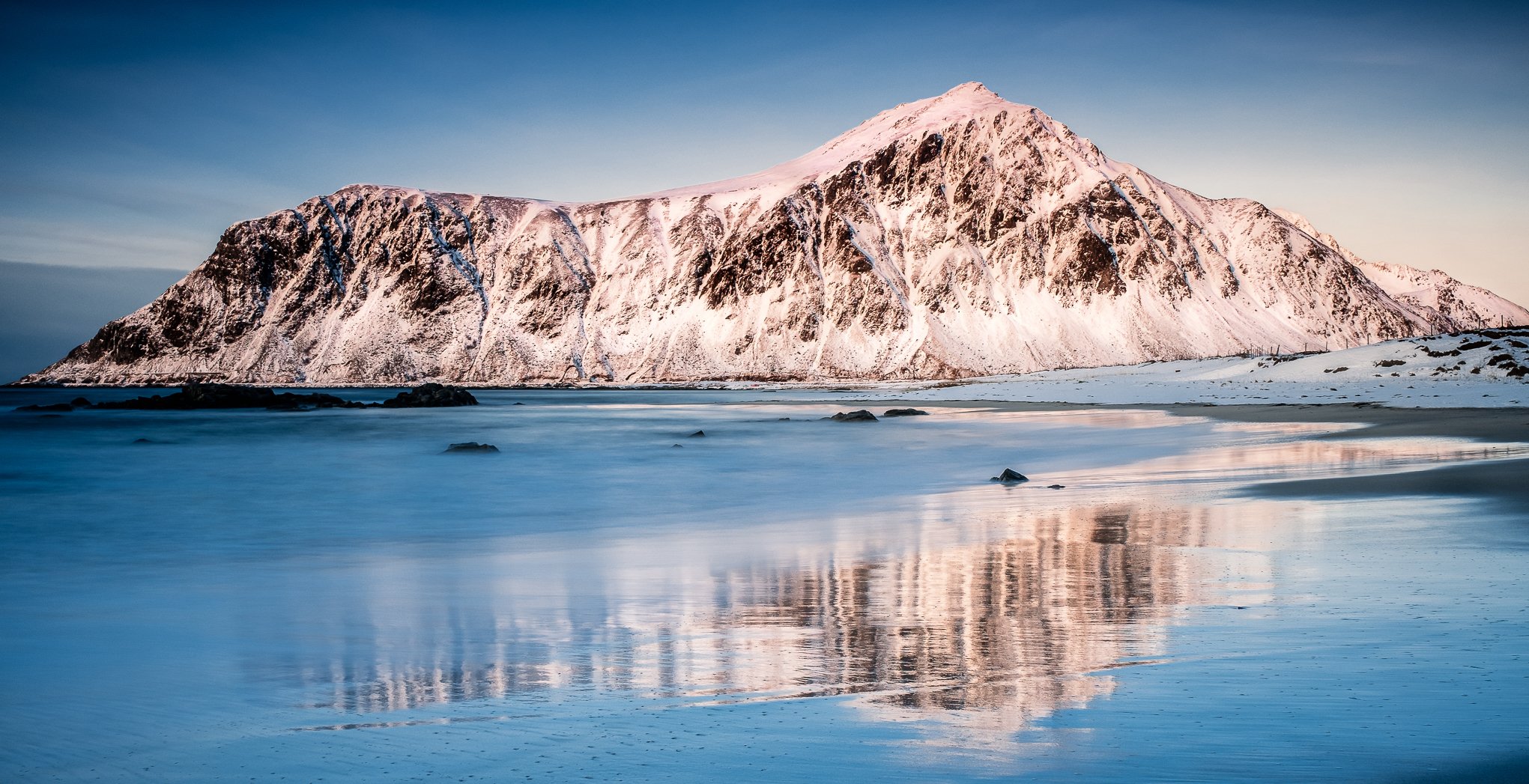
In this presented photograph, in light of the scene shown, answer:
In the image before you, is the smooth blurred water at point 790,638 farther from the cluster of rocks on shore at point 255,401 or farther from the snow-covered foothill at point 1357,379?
the cluster of rocks on shore at point 255,401

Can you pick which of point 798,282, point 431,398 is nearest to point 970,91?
point 798,282

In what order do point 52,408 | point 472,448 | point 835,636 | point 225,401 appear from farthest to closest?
1. point 225,401
2. point 52,408
3. point 472,448
4. point 835,636

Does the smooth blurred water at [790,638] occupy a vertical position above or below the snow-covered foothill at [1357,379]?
below

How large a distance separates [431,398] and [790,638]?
6994 cm

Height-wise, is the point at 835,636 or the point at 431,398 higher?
the point at 431,398

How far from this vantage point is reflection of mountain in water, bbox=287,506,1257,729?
6215 mm

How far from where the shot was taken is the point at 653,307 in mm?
164250

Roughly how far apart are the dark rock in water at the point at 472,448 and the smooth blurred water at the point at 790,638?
44.0ft

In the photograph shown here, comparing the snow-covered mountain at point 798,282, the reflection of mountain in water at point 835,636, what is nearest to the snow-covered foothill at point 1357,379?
the reflection of mountain in water at point 835,636

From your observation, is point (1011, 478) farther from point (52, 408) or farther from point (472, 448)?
point (52, 408)

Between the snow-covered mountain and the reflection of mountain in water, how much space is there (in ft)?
435

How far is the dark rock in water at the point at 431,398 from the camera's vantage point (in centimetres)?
7194

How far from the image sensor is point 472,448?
33.9m

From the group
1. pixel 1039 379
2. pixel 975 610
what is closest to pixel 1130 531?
pixel 975 610
